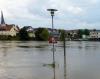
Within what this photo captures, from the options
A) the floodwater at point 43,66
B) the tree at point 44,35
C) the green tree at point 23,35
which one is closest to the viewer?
the floodwater at point 43,66

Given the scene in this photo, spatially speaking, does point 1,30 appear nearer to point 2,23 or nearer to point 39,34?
point 2,23

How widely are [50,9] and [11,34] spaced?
500 ft

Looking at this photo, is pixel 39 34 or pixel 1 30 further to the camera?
pixel 1 30

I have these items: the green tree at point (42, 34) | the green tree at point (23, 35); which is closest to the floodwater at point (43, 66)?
the green tree at point (42, 34)

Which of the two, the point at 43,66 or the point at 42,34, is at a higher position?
the point at 42,34

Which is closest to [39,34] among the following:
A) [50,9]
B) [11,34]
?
[11,34]

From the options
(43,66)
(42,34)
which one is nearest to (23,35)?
(42,34)

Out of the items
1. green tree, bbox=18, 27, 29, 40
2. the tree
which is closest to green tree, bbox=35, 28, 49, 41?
the tree

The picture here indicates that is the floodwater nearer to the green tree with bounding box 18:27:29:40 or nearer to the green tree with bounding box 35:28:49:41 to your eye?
the green tree with bounding box 35:28:49:41

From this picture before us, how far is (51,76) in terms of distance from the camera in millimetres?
21172

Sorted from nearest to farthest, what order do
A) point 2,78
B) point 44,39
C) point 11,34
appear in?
point 2,78 → point 44,39 → point 11,34

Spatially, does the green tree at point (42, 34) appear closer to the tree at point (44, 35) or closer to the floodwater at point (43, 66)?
the tree at point (44, 35)

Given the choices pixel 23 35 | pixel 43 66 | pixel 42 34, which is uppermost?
pixel 42 34

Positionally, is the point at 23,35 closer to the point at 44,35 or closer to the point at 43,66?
the point at 44,35
